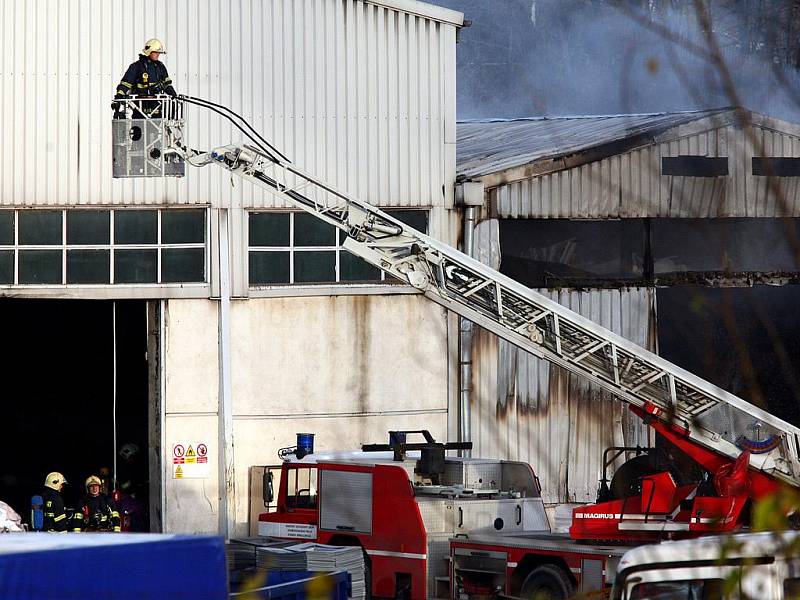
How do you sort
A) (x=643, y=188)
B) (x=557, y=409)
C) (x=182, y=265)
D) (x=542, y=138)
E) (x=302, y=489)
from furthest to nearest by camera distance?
(x=542, y=138) → (x=643, y=188) → (x=557, y=409) → (x=182, y=265) → (x=302, y=489)

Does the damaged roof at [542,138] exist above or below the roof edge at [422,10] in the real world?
below

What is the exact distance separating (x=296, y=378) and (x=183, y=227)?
11.1ft

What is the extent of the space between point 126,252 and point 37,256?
5.07 ft

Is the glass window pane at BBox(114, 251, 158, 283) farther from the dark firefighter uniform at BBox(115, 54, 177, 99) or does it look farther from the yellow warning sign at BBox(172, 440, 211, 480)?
the dark firefighter uniform at BBox(115, 54, 177, 99)

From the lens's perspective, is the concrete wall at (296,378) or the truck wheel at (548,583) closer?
the truck wheel at (548,583)

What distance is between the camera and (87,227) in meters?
21.6

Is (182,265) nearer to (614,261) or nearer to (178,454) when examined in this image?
(178,454)

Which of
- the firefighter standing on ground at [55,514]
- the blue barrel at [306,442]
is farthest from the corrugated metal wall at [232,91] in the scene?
the firefighter standing on ground at [55,514]

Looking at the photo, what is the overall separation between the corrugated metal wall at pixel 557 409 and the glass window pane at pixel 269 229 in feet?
13.2

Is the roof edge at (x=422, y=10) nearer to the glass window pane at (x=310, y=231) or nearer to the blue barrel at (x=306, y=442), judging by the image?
the glass window pane at (x=310, y=231)

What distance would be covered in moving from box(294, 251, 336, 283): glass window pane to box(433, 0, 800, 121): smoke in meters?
4.99

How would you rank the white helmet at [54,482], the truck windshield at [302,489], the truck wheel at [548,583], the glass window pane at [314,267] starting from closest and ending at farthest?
the truck wheel at [548,583] → the truck windshield at [302,489] → the white helmet at [54,482] → the glass window pane at [314,267]

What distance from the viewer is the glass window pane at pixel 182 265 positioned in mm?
21750

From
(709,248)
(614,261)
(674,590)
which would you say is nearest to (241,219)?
(614,261)
